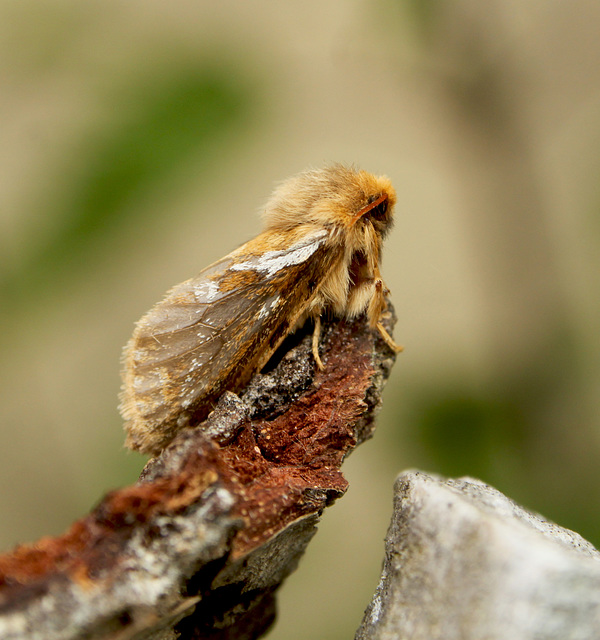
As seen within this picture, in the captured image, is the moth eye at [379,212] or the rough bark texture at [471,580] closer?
the rough bark texture at [471,580]

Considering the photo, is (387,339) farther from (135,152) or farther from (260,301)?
(135,152)

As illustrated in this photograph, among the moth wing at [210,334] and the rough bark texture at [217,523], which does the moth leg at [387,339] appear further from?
the moth wing at [210,334]

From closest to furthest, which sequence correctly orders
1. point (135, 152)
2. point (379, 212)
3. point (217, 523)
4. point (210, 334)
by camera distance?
point (217, 523)
point (210, 334)
point (379, 212)
point (135, 152)

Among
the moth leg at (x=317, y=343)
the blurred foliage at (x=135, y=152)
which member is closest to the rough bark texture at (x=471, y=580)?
the moth leg at (x=317, y=343)

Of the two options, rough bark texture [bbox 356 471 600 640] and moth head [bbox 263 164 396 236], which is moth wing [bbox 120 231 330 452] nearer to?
moth head [bbox 263 164 396 236]

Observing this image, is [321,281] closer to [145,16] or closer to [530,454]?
[530,454]

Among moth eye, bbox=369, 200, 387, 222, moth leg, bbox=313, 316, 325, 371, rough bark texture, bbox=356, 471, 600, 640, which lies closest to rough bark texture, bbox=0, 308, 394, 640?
moth leg, bbox=313, 316, 325, 371

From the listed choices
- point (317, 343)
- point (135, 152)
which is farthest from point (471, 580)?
point (135, 152)
